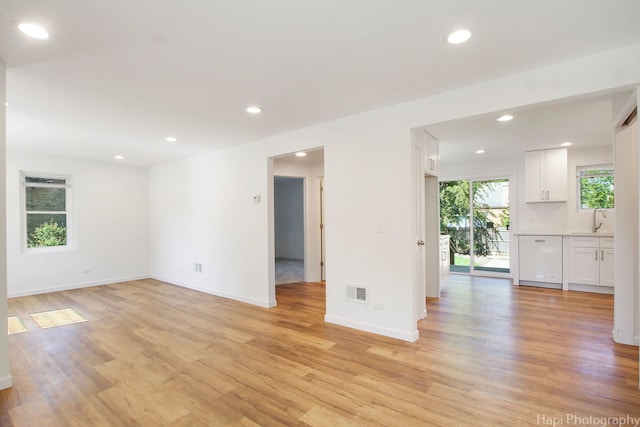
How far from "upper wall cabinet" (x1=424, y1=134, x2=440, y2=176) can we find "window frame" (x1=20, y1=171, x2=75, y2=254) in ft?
22.0

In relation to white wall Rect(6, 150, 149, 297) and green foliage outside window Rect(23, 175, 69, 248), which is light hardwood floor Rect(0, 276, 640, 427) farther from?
green foliage outside window Rect(23, 175, 69, 248)

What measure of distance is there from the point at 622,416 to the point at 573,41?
2502 millimetres

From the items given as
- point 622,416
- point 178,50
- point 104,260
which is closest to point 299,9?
point 178,50

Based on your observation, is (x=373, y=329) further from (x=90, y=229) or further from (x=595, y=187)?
(x=90, y=229)

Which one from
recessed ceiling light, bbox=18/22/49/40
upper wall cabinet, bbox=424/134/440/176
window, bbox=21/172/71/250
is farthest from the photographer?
window, bbox=21/172/71/250

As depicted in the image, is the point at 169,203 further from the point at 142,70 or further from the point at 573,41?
the point at 573,41

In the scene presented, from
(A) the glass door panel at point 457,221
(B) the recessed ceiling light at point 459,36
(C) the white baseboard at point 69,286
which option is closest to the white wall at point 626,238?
(B) the recessed ceiling light at point 459,36

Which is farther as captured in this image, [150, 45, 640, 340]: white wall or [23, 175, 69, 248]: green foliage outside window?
[23, 175, 69, 248]: green foliage outside window

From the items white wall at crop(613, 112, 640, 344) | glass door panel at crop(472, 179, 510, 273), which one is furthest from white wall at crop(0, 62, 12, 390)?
glass door panel at crop(472, 179, 510, 273)

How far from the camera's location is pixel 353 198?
3.71 m

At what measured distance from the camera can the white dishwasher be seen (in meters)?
5.62

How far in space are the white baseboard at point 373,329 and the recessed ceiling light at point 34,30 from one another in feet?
11.9

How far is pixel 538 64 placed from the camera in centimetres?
246

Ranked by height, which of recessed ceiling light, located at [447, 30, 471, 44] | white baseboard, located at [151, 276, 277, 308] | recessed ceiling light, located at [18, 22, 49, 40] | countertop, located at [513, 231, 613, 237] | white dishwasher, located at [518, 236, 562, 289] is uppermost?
recessed ceiling light, located at [18, 22, 49, 40]
